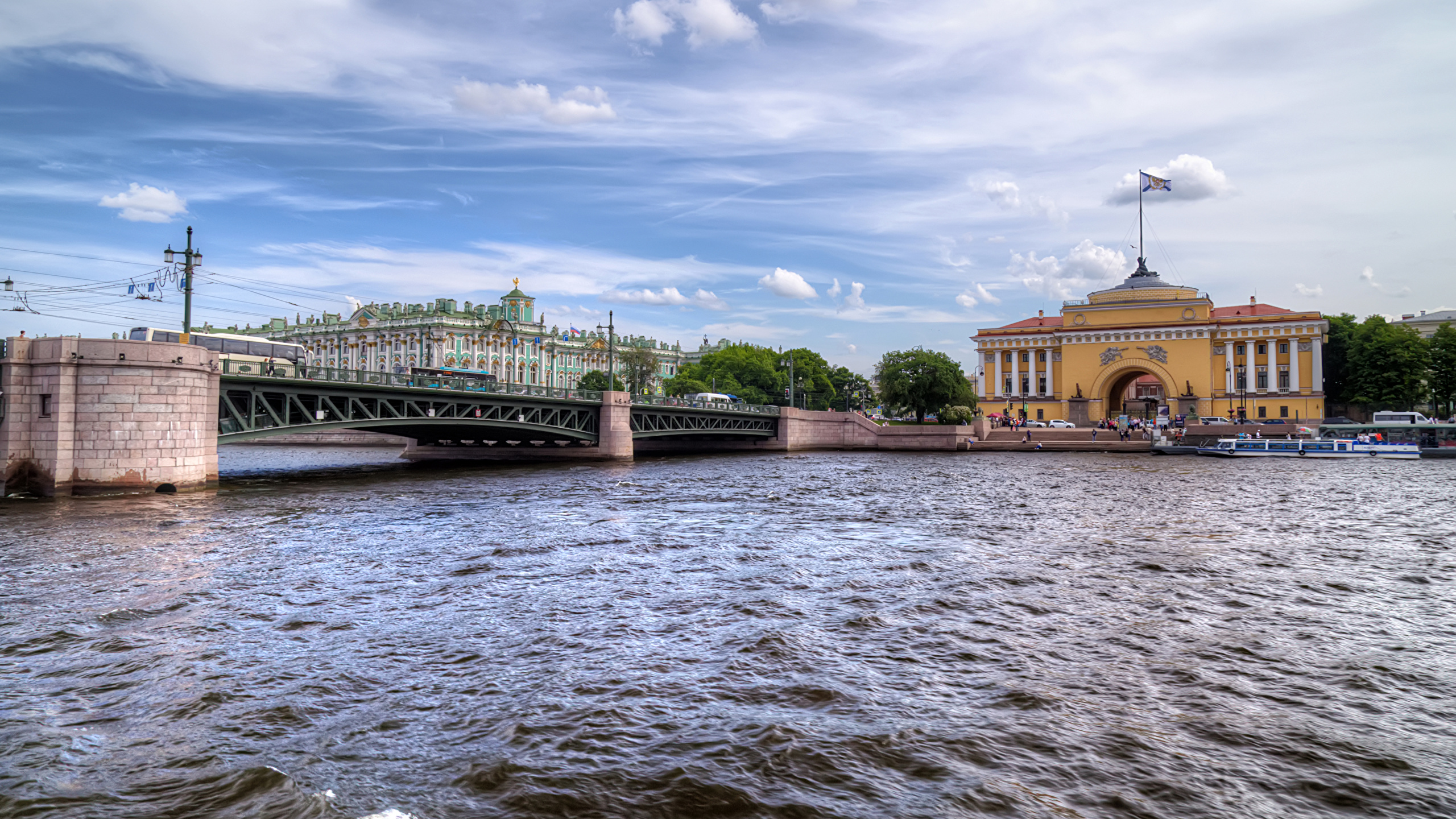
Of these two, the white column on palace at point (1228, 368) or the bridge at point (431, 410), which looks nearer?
the bridge at point (431, 410)

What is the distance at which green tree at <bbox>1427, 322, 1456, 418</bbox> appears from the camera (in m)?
60.2

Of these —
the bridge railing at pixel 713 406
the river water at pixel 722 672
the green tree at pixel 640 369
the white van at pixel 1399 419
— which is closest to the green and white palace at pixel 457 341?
the green tree at pixel 640 369

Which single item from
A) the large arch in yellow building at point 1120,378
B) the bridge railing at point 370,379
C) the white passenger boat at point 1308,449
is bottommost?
the white passenger boat at point 1308,449

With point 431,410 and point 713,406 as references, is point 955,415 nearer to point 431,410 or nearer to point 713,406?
point 713,406

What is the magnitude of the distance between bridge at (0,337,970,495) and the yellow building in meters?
47.5

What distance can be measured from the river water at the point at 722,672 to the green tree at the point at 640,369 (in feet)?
237

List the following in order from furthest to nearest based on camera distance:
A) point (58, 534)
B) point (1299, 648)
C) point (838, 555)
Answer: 1. point (58, 534)
2. point (838, 555)
3. point (1299, 648)

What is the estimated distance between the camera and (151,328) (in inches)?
1105

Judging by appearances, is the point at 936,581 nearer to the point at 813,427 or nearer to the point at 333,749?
the point at 333,749

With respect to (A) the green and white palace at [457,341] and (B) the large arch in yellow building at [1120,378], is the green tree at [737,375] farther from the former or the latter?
(B) the large arch in yellow building at [1120,378]

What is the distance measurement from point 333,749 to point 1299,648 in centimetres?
844

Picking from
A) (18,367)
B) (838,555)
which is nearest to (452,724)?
(838,555)

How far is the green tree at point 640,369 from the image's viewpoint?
→ 88438 mm

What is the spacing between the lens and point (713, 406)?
5175 cm
